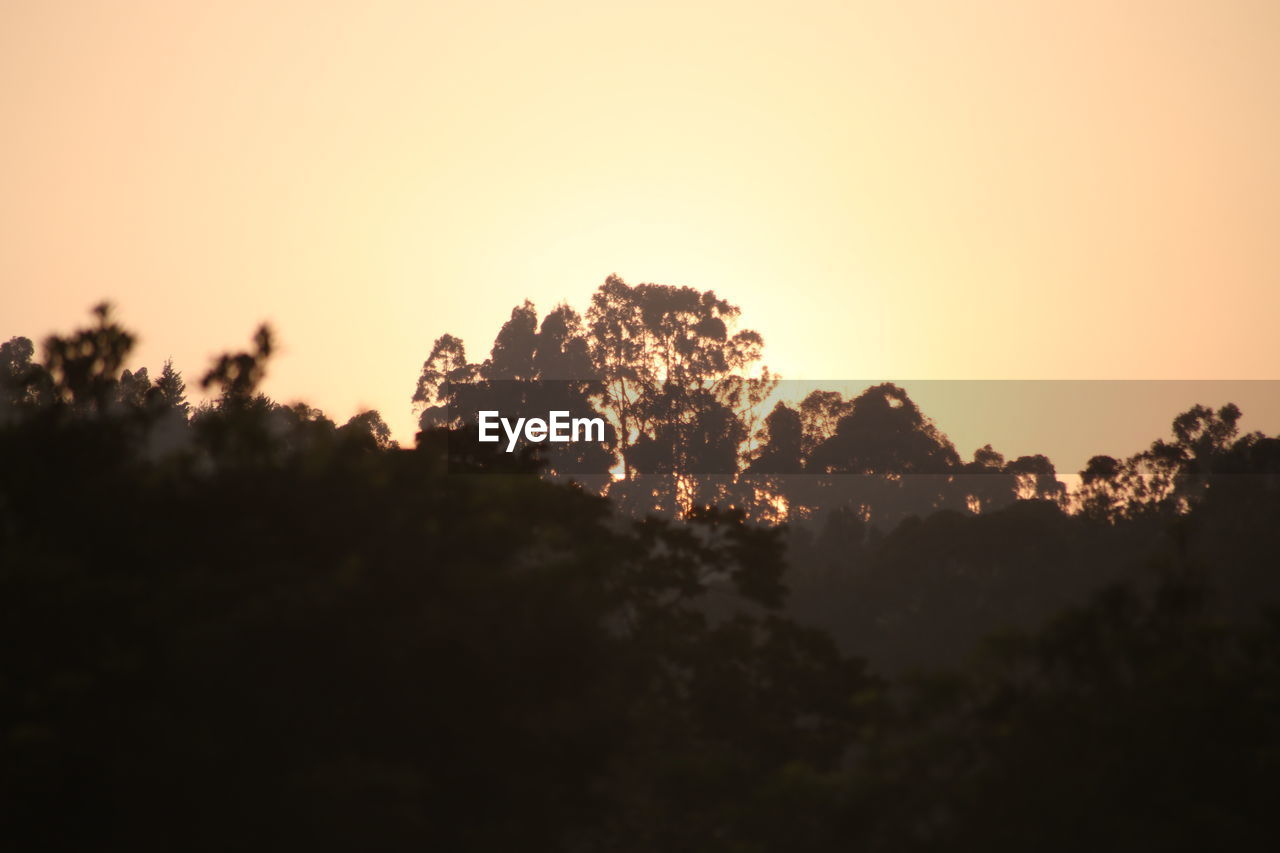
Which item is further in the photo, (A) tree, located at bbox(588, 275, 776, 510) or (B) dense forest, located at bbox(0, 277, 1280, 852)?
(A) tree, located at bbox(588, 275, 776, 510)

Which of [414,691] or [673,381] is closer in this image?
[414,691]

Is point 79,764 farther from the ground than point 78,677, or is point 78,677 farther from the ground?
point 78,677

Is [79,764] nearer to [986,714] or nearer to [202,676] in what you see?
[202,676]

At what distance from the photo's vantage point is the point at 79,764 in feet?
49.6

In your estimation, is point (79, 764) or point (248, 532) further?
point (248, 532)

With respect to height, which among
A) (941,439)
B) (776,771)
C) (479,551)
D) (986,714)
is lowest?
(776,771)

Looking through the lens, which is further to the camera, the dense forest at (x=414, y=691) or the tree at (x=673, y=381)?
the tree at (x=673, y=381)

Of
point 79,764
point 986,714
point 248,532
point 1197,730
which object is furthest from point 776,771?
point 79,764

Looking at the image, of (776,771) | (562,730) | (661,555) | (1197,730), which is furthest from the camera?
(661,555)

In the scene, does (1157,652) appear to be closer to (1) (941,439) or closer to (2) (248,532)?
(2) (248,532)

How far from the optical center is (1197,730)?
16.7 m

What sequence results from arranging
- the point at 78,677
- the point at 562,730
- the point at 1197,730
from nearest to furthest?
the point at 78,677, the point at 1197,730, the point at 562,730

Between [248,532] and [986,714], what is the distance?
9263 millimetres

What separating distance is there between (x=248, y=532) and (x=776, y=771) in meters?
10.1
